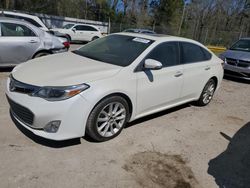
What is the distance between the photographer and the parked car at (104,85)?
3.05m

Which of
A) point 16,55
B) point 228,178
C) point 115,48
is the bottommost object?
point 228,178

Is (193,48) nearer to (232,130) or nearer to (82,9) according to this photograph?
(232,130)

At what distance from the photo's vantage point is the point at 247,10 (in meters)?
40.6

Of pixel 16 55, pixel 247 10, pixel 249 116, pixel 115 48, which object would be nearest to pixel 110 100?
pixel 115 48

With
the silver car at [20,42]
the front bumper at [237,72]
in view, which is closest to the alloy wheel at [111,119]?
the silver car at [20,42]

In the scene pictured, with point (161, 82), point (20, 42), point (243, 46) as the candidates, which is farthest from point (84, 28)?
point (161, 82)

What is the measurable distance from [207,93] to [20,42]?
488 centimetres

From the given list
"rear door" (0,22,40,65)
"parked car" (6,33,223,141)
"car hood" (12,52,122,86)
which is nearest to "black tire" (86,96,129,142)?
"parked car" (6,33,223,141)

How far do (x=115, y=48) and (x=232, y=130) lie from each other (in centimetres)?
270

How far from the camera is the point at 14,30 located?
6430mm

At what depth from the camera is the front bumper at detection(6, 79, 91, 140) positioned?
2.99 metres

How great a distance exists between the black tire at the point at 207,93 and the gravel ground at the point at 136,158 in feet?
3.13

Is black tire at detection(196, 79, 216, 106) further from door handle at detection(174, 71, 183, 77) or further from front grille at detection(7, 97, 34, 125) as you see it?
front grille at detection(7, 97, 34, 125)

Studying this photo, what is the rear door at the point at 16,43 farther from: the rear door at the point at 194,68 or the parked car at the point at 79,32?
the parked car at the point at 79,32
